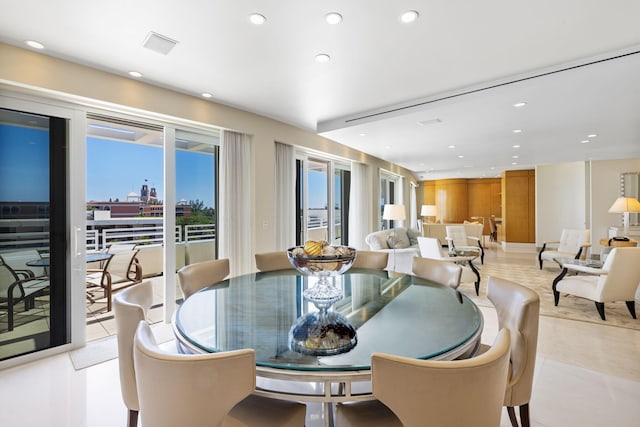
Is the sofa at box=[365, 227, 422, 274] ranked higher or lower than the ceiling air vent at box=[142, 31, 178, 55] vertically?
lower

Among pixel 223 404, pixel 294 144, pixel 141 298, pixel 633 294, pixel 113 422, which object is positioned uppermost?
pixel 294 144

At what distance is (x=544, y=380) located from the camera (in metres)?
2.33

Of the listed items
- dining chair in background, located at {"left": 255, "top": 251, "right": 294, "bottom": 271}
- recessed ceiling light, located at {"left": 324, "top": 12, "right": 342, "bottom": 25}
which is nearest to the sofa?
dining chair in background, located at {"left": 255, "top": 251, "right": 294, "bottom": 271}

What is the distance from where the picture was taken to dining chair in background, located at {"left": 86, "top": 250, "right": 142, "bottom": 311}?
3.83m

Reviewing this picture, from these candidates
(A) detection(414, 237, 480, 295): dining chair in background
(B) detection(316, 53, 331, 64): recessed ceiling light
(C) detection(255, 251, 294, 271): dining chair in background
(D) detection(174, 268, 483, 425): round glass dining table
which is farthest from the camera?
(A) detection(414, 237, 480, 295): dining chair in background

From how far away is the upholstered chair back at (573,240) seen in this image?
626 cm

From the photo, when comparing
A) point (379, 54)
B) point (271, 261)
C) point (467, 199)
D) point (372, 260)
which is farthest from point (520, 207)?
point (271, 261)

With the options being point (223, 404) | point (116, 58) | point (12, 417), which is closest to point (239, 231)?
point (116, 58)

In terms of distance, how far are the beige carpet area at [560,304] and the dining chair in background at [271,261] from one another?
287 cm

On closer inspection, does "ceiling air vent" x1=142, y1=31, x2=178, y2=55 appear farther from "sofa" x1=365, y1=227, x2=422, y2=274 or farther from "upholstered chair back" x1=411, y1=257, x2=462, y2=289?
"sofa" x1=365, y1=227, x2=422, y2=274

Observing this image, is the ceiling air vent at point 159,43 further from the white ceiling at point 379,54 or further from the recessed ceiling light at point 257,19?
the recessed ceiling light at point 257,19

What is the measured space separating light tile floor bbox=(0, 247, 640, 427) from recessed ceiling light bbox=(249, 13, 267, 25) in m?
2.59

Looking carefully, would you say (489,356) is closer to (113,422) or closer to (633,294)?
(113,422)

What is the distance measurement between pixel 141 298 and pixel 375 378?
141cm
